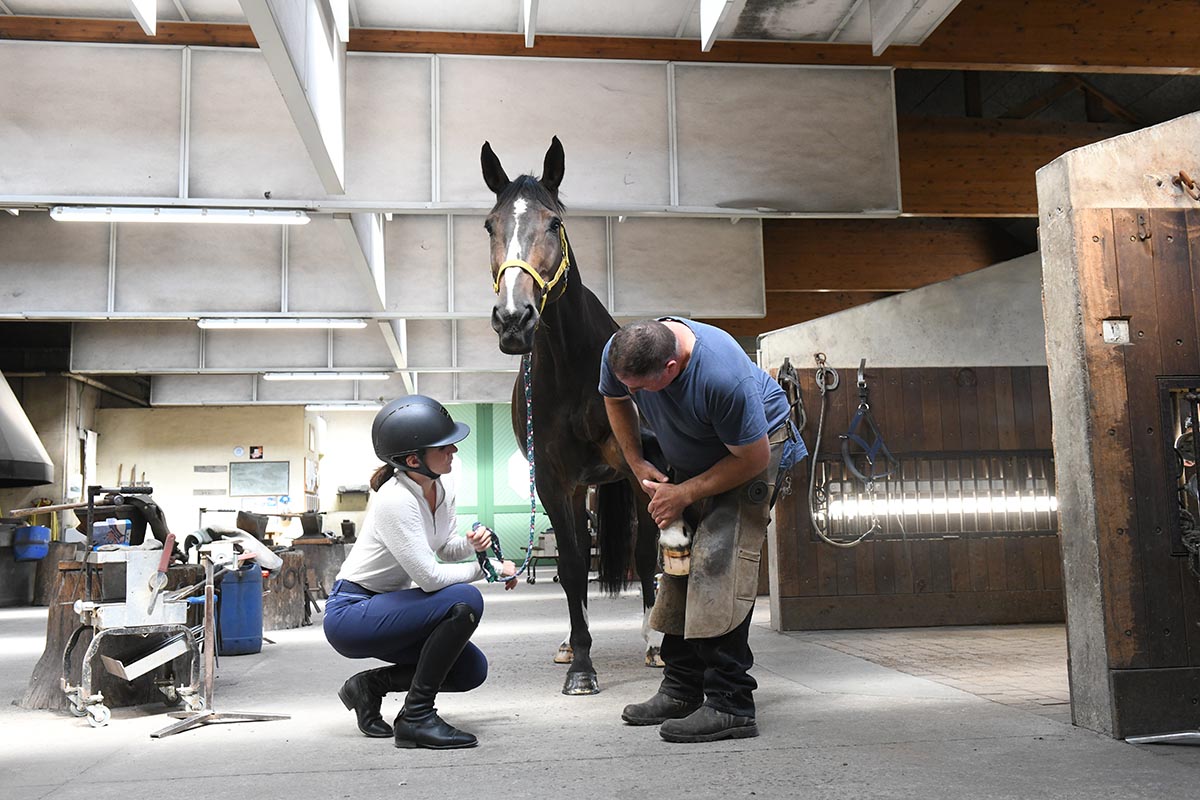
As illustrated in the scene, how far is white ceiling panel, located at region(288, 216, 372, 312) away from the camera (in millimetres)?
10766

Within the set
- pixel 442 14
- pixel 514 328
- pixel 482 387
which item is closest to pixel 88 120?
pixel 442 14

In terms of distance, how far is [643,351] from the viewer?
9.56 ft

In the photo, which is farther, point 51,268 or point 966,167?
point 51,268

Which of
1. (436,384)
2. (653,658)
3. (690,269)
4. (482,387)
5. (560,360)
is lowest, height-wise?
(653,658)

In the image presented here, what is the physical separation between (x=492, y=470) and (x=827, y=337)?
15287 mm

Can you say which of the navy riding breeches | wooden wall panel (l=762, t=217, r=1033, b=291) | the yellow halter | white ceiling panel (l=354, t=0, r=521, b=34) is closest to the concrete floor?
the navy riding breeches

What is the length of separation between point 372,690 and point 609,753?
2.96 ft

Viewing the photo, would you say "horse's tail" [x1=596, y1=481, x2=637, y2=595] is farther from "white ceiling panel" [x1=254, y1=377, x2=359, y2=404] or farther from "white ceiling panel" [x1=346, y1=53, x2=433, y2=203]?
"white ceiling panel" [x1=254, y1=377, x2=359, y2=404]

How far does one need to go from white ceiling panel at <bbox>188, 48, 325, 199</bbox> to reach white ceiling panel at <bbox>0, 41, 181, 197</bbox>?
173 millimetres

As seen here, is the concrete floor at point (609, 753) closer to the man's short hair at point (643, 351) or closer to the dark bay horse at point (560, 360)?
the dark bay horse at point (560, 360)

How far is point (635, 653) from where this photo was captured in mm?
5570

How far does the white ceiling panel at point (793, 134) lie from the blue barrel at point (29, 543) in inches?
426

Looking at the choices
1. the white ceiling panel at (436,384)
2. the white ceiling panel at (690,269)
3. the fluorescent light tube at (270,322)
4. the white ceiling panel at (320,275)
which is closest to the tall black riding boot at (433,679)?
the white ceiling panel at (690,269)

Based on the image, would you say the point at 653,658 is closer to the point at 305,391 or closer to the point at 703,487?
the point at 703,487
